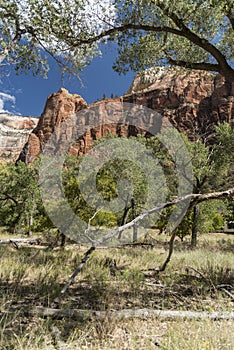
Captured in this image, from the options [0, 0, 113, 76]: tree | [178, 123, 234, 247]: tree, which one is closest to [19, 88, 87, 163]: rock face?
[178, 123, 234, 247]: tree

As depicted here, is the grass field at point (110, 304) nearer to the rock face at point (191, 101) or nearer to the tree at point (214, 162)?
the tree at point (214, 162)

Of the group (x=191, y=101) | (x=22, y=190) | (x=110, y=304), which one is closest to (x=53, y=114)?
(x=191, y=101)

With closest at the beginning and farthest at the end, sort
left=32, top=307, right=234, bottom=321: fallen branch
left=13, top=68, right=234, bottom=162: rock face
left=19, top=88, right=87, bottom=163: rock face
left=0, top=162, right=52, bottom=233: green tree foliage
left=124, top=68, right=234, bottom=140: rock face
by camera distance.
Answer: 1. left=32, top=307, right=234, bottom=321: fallen branch
2. left=0, top=162, right=52, bottom=233: green tree foliage
3. left=124, top=68, right=234, bottom=140: rock face
4. left=13, top=68, right=234, bottom=162: rock face
5. left=19, top=88, right=87, bottom=163: rock face

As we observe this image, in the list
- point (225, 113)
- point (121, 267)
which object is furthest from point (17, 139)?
point (121, 267)

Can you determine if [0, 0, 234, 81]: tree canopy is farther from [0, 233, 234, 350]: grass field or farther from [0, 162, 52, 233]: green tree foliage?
[0, 162, 52, 233]: green tree foliage

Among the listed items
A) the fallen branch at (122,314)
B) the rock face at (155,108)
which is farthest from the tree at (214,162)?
the rock face at (155,108)

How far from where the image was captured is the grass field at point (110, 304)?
9.17 ft

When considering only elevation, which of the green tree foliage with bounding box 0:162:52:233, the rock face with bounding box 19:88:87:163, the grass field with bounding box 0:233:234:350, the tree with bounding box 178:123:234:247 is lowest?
the grass field with bounding box 0:233:234:350

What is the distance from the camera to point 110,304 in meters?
4.24

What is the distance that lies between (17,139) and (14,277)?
11282cm

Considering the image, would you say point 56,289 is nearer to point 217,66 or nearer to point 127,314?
point 127,314

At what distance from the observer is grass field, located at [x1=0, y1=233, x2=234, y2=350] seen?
9.17 feet

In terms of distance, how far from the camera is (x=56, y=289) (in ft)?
16.1

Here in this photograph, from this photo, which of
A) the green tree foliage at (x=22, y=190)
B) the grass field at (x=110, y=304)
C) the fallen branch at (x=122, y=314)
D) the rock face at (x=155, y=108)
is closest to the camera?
the grass field at (x=110, y=304)
